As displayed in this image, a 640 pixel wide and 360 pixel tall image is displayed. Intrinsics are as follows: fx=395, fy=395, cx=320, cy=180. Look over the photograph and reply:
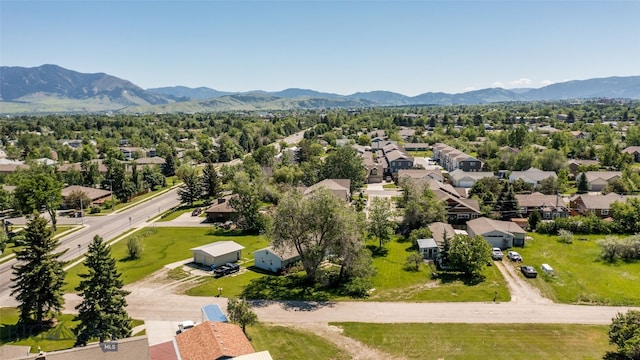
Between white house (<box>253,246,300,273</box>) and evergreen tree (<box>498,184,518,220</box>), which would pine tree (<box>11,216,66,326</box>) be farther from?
evergreen tree (<box>498,184,518,220</box>)

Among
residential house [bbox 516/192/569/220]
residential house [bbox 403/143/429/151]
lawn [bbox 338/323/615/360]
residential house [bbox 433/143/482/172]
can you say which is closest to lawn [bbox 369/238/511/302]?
lawn [bbox 338/323/615/360]

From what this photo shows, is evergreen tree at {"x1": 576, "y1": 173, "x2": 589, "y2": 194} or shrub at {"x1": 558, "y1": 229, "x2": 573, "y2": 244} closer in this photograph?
shrub at {"x1": 558, "y1": 229, "x2": 573, "y2": 244}

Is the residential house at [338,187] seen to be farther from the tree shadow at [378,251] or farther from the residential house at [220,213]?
the tree shadow at [378,251]

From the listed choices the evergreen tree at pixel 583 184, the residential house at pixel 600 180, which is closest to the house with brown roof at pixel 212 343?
the evergreen tree at pixel 583 184

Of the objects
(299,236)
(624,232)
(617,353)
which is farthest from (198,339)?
(624,232)

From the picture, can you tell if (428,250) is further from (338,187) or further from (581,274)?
(338,187)

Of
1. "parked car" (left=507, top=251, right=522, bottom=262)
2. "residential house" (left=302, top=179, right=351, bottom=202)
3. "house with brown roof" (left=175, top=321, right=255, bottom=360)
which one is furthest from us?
"residential house" (left=302, top=179, right=351, bottom=202)

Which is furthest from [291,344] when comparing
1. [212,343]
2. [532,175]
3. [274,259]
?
[532,175]
